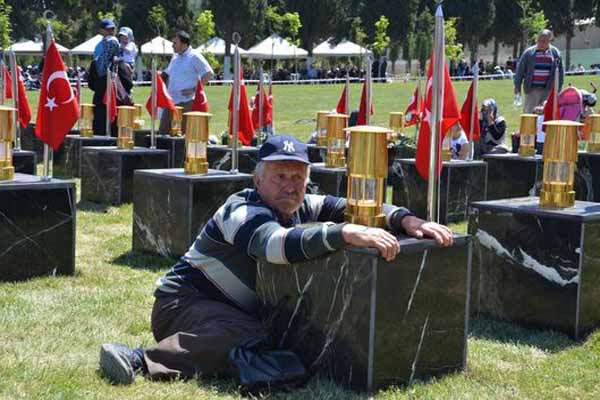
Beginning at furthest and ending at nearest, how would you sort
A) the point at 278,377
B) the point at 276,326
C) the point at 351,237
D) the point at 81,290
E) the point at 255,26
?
the point at 255,26, the point at 81,290, the point at 276,326, the point at 278,377, the point at 351,237

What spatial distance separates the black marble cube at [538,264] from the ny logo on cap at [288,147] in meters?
1.83

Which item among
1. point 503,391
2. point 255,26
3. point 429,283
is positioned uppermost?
point 255,26

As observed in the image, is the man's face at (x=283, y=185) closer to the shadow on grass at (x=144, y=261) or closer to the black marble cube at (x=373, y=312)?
the black marble cube at (x=373, y=312)

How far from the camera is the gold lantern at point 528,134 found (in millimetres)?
9344

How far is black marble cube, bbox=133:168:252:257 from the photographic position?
7.25 m

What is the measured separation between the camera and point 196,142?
742 centimetres

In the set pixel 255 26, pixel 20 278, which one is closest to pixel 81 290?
pixel 20 278

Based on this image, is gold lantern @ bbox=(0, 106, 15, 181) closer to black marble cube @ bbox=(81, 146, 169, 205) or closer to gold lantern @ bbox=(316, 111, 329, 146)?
black marble cube @ bbox=(81, 146, 169, 205)

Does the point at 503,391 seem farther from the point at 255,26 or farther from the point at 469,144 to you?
the point at 255,26

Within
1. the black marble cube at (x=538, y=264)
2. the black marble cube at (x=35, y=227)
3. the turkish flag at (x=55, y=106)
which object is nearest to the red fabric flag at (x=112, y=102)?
the turkish flag at (x=55, y=106)

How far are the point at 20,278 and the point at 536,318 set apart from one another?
3.37 metres

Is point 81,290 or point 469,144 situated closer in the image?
point 81,290

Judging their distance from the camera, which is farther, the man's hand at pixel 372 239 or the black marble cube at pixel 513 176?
the black marble cube at pixel 513 176

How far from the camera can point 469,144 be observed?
33.1ft
